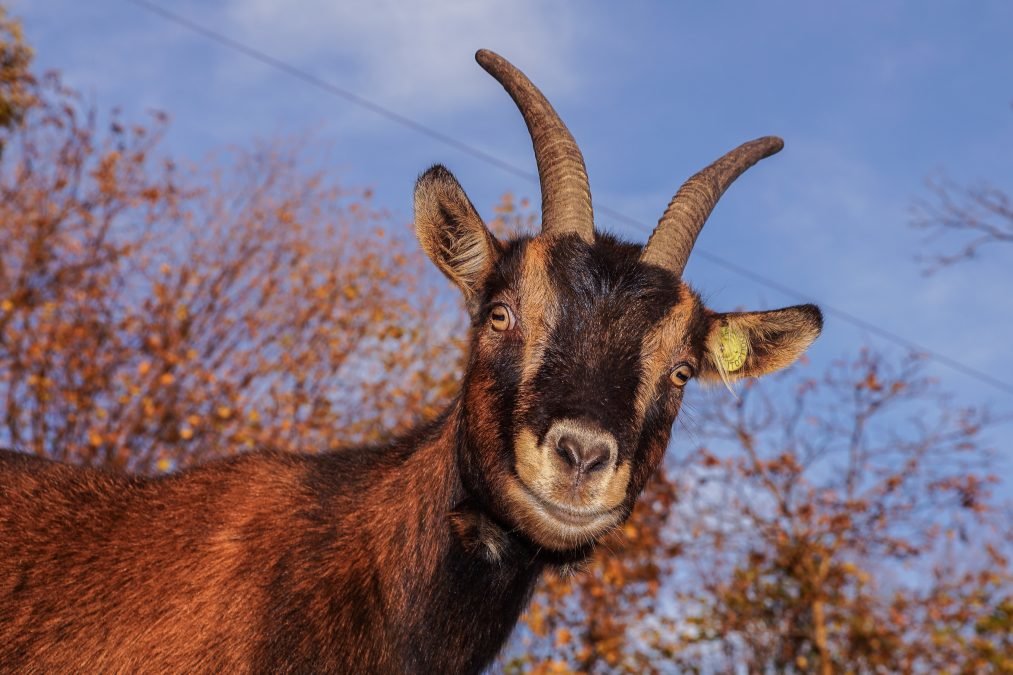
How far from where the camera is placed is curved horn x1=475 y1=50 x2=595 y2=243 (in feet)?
17.6

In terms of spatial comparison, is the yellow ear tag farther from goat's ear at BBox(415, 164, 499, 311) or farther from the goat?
goat's ear at BBox(415, 164, 499, 311)

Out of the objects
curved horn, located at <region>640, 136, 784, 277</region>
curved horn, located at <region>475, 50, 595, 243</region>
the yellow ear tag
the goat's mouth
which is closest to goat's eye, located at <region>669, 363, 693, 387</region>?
the yellow ear tag

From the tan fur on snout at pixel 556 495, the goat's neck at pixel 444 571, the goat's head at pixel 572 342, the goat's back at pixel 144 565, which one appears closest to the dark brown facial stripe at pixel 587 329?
the goat's head at pixel 572 342

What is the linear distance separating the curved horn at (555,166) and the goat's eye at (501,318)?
0.61 metres

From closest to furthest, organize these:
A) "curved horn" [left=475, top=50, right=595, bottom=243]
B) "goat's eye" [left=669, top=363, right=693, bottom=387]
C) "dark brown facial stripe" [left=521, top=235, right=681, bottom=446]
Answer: "dark brown facial stripe" [left=521, top=235, right=681, bottom=446], "goat's eye" [left=669, top=363, right=693, bottom=387], "curved horn" [left=475, top=50, right=595, bottom=243]

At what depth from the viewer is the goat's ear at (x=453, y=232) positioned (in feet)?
17.0

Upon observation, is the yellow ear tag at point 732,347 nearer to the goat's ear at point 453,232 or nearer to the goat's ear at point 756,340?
the goat's ear at point 756,340

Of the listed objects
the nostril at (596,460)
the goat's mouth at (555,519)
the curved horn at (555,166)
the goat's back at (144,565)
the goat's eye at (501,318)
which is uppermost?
the curved horn at (555,166)

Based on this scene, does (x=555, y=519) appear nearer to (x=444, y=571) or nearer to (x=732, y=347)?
(x=444, y=571)

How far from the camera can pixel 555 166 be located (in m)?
5.54

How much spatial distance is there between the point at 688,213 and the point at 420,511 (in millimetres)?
2111

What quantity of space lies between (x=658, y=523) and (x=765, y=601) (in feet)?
5.47

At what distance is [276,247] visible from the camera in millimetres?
16141

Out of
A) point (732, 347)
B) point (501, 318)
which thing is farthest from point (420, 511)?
point (732, 347)
